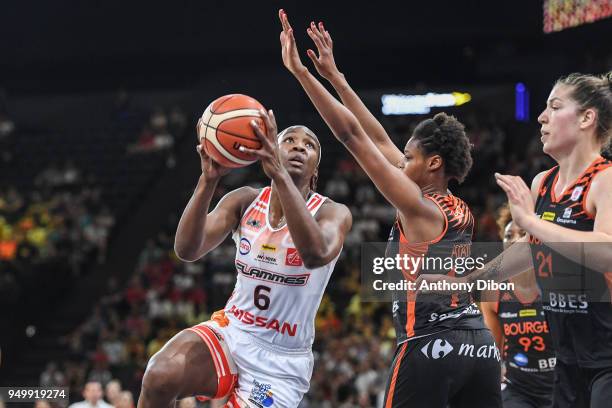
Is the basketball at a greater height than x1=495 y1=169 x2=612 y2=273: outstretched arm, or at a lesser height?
greater

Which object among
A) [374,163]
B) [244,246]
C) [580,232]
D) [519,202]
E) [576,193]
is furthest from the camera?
[244,246]

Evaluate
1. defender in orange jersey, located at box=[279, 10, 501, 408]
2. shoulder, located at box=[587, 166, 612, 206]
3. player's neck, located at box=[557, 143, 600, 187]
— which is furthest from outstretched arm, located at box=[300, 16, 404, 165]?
shoulder, located at box=[587, 166, 612, 206]

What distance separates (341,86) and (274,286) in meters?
1.21

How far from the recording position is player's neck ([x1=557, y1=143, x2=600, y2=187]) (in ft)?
14.1

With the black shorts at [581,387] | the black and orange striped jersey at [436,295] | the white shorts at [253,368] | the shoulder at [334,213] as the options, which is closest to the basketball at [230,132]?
the shoulder at [334,213]

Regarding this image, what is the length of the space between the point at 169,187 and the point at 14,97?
7372mm

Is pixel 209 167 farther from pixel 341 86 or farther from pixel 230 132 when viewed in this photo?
pixel 341 86

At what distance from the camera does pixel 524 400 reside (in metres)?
6.31

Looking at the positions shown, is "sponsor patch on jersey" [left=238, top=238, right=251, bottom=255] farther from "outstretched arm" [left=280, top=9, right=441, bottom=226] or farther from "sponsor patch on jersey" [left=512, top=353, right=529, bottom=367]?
"sponsor patch on jersey" [left=512, top=353, right=529, bottom=367]

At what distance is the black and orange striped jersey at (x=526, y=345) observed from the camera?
6289 millimetres

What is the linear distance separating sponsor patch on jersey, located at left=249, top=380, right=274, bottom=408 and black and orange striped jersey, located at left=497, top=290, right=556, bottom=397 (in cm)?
220

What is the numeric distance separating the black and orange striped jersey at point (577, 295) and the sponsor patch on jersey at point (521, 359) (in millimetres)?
2142

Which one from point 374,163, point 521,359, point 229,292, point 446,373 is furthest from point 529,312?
point 229,292

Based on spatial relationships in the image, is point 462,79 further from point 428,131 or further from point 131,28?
point 428,131
